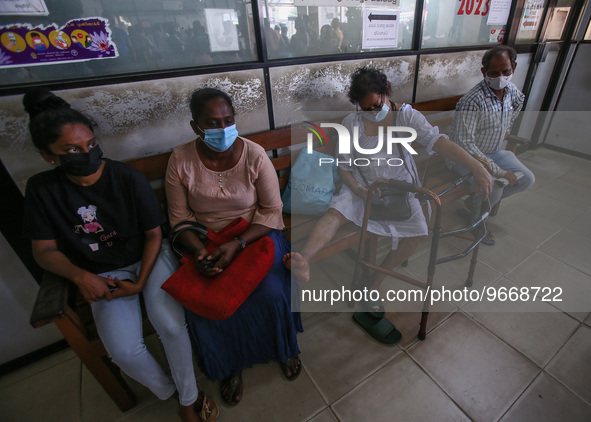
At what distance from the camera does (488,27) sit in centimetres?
330

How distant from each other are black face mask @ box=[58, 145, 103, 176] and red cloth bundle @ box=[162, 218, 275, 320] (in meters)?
0.66

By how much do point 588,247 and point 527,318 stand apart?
131cm

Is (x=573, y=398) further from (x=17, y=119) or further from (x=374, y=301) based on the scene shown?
(x=17, y=119)

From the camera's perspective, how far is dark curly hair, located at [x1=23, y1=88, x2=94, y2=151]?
139 centimetres

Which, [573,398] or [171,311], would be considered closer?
[171,311]

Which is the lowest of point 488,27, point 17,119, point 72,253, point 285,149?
point 72,253

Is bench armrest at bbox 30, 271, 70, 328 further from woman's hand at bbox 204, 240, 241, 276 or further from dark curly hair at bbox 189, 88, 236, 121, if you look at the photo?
dark curly hair at bbox 189, 88, 236, 121

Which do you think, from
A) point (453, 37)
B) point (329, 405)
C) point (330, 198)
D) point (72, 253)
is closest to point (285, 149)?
point (330, 198)

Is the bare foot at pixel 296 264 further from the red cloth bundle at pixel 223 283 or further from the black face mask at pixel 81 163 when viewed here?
the black face mask at pixel 81 163

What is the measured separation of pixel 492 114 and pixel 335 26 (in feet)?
5.13

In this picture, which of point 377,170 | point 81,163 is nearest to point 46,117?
point 81,163

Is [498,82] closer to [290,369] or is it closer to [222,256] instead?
[222,256]

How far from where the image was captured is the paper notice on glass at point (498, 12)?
10.6 ft

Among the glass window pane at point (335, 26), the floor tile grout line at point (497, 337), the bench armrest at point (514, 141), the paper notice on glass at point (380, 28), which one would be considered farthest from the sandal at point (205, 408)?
the bench armrest at point (514, 141)
